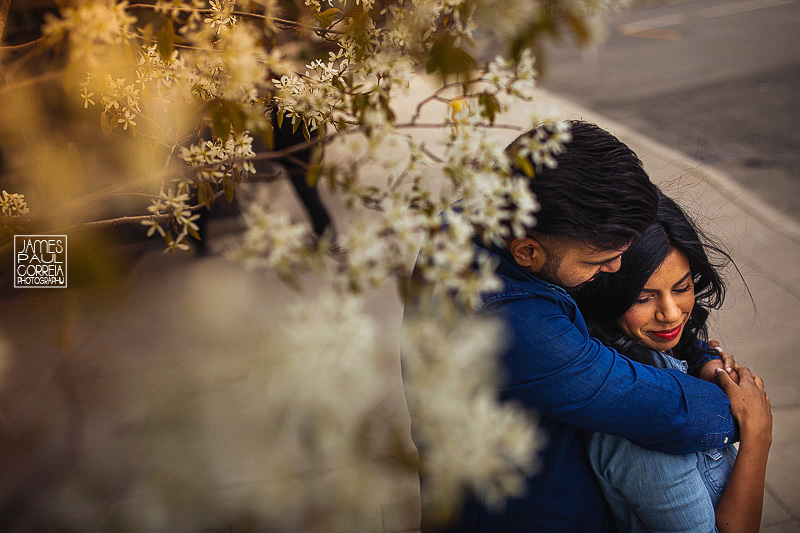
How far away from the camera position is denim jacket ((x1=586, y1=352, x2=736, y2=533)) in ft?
4.57

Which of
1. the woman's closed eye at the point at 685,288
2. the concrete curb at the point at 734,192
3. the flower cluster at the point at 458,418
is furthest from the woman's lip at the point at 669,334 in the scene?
the concrete curb at the point at 734,192

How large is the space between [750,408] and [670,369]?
0.83 feet

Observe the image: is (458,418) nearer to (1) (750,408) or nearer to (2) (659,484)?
(2) (659,484)

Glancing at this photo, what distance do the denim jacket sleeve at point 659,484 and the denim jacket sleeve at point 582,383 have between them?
A: 93 millimetres

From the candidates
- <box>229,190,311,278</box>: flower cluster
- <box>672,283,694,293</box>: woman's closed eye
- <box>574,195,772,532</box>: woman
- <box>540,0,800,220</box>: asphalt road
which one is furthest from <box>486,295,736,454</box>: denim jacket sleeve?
<box>540,0,800,220</box>: asphalt road

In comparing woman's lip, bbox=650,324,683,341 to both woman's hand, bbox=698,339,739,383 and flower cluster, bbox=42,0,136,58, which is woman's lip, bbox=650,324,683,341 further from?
flower cluster, bbox=42,0,136,58

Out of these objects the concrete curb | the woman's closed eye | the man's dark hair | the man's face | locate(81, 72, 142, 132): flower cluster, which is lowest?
the concrete curb

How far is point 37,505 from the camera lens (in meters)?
2.64

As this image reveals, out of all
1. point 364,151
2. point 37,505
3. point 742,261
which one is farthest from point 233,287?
point 742,261

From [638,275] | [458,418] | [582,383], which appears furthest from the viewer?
[638,275]

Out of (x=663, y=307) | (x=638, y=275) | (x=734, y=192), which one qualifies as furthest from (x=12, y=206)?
(x=734, y=192)

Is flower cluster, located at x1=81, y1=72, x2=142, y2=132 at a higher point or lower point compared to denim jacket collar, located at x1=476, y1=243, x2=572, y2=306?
higher

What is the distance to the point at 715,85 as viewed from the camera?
7672 millimetres

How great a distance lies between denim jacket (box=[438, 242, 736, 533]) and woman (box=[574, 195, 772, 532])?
0.07 meters
